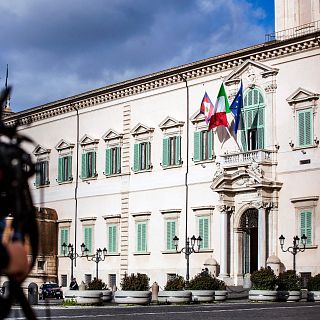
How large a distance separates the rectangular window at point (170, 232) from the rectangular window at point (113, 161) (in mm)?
5597

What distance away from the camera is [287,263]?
38.3 metres

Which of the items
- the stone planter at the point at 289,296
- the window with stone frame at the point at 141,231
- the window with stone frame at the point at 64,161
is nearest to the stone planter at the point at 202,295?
the stone planter at the point at 289,296

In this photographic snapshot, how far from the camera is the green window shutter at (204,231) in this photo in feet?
140

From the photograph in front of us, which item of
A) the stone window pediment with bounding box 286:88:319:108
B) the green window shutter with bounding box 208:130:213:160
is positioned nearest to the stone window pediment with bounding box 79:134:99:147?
the green window shutter with bounding box 208:130:213:160

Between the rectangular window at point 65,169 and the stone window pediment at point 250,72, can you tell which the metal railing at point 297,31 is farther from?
the rectangular window at point 65,169

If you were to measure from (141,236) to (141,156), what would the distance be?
14.7ft

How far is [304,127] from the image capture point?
1522 inches

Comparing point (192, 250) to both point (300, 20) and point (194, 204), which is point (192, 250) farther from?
point (300, 20)

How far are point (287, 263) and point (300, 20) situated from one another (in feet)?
39.6

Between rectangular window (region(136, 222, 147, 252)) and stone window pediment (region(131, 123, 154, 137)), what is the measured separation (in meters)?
5.00

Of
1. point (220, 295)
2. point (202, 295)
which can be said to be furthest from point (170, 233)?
point (202, 295)

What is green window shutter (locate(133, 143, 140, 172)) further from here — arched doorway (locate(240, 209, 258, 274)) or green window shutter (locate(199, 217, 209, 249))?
arched doorway (locate(240, 209, 258, 274))

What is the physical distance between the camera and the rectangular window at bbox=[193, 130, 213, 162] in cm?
4316

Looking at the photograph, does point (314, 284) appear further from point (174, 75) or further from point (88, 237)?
point (88, 237)
